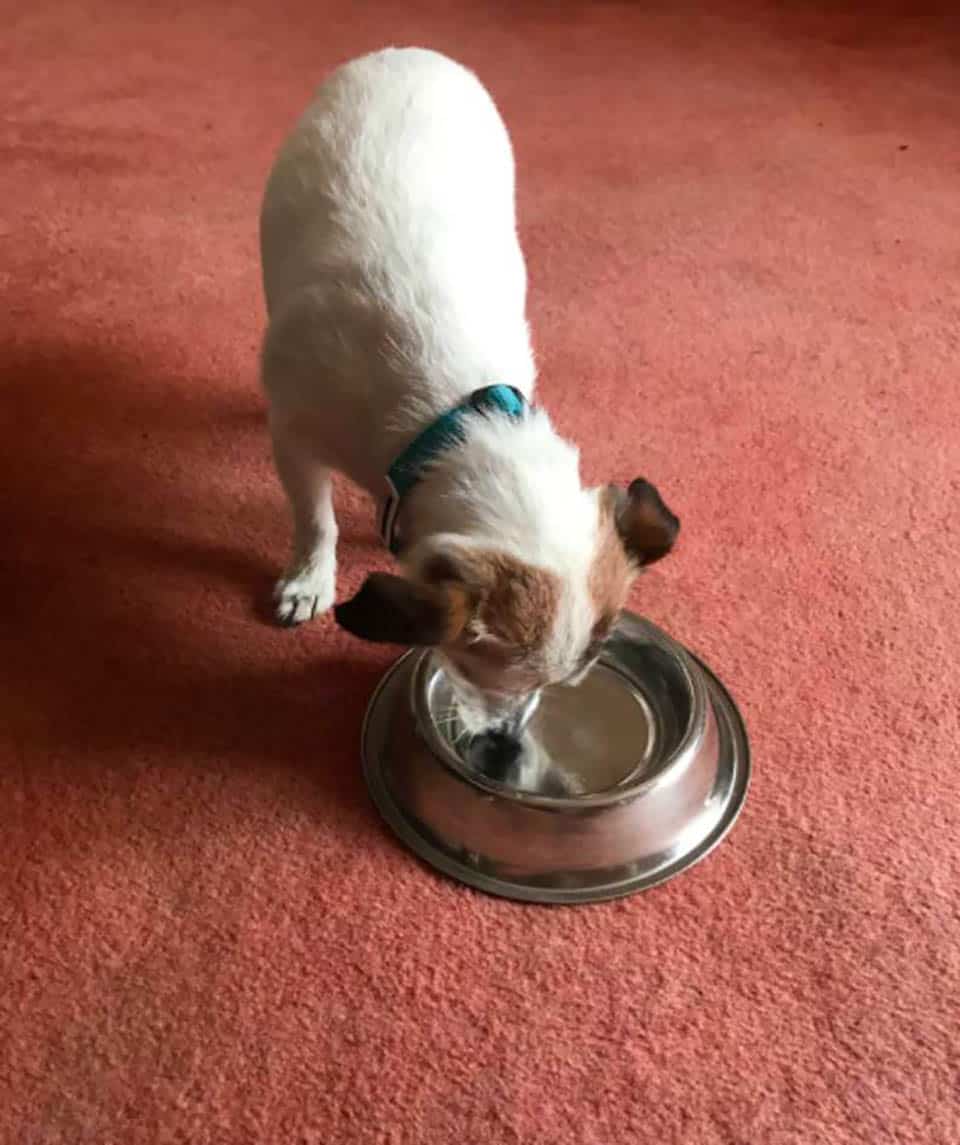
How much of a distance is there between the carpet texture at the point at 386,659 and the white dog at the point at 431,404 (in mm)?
398

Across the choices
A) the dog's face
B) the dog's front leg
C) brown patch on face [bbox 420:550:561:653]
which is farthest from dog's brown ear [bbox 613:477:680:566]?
the dog's front leg

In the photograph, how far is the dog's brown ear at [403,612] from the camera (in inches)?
64.4

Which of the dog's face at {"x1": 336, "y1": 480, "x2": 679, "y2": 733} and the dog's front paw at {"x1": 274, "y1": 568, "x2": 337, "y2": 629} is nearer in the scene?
the dog's face at {"x1": 336, "y1": 480, "x2": 679, "y2": 733}

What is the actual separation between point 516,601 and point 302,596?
989mm

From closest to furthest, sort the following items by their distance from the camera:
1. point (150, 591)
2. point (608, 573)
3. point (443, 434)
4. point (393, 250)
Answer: point (608, 573)
point (443, 434)
point (393, 250)
point (150, 591)

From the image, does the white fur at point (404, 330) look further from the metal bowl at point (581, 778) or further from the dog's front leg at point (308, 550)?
the metal bowl at point (581, 778)

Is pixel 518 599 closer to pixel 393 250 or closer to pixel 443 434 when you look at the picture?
pixel 443 434

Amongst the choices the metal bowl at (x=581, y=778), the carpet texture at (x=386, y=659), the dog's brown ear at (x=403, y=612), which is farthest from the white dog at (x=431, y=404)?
the carpet texture at (x=386, y=659)

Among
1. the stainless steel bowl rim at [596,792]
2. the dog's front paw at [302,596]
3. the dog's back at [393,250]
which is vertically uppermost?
the dog's back at [393,250]

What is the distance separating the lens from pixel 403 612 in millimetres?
1639

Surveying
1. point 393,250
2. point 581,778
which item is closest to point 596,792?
point 581,778

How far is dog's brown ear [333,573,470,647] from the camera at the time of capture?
1.63m

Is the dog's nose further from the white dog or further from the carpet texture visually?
the carpet texture

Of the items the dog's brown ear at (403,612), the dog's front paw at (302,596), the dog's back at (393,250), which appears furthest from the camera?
the dog's front paw at (302,596)
